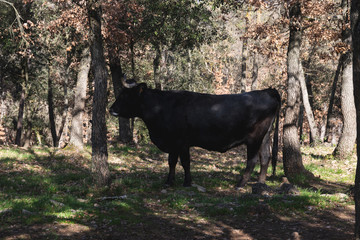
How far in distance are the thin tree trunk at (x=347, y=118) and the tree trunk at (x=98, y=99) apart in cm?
1233

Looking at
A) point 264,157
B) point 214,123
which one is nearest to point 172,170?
point 214,123

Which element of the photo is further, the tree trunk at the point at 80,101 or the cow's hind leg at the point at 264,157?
the tree trunk at the point at 80,101

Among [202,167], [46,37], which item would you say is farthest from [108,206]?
[46,37]

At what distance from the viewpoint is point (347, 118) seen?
18609 mm

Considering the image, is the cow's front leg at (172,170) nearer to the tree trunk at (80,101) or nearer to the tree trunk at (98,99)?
the tree trunk at (98,99)

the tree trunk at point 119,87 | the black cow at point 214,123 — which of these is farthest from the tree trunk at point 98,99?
the tree trunk at point 119,87

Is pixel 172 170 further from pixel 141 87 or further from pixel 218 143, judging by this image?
pixel 141 87

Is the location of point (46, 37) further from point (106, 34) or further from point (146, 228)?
point (146, 228)

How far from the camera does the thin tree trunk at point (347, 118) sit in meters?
18.5

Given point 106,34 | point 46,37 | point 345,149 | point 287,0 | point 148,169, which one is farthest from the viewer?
point 46,37

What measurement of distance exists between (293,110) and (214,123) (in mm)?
3490

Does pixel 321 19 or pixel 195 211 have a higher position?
pixel 321 19

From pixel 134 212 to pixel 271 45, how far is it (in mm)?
17776

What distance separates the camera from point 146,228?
8312mm
